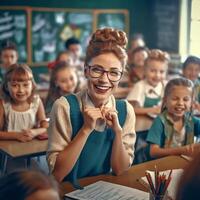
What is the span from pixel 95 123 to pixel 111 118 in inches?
3.1

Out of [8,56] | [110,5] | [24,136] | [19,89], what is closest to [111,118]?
[24,136]

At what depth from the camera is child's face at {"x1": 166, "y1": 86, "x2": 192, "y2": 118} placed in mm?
2717

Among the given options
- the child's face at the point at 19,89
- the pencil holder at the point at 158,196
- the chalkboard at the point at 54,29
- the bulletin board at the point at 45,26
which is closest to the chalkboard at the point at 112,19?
the bulletin board at the point at 45,26

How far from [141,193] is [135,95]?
2.33 meters

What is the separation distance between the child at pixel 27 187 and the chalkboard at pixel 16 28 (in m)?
5.72

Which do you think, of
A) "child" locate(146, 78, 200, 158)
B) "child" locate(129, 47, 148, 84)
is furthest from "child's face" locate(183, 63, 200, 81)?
"child" locate(146, 78, 200, 158)

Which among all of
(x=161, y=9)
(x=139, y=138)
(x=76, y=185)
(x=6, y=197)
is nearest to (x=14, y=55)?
(x=139, y=138)

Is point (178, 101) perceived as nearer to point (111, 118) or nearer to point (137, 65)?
point (111, 118)

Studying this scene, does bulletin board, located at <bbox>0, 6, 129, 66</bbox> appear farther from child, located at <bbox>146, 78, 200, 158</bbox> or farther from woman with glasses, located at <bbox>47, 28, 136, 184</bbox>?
woman with glasses, located at <bbox>47, 28, 136, 184</bbox>

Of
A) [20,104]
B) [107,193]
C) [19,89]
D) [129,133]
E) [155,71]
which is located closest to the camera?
[107,193]

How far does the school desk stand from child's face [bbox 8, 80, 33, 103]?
0.40 m

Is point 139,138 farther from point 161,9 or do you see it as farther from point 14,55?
point 161,9

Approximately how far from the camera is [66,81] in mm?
3855

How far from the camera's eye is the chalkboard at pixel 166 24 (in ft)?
23.9
